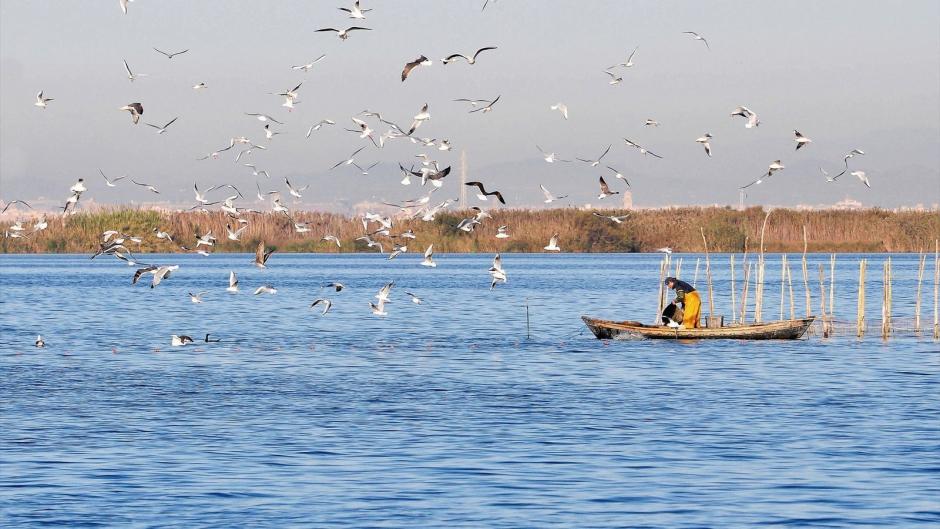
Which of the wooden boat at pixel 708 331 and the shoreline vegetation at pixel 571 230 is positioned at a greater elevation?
the shoreline vegetation at pixel 571 230

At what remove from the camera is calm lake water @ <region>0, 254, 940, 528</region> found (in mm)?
17031

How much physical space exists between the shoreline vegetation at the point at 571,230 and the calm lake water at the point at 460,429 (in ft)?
179

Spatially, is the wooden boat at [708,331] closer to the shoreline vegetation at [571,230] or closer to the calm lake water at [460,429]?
the calm lake water at [460,429]

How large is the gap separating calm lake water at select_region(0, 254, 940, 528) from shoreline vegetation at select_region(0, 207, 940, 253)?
54.6m

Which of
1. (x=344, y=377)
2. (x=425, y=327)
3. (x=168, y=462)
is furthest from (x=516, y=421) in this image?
(x=425, y=327)

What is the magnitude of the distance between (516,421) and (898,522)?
28.2ft

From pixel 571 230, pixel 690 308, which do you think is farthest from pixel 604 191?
pixel 571 230

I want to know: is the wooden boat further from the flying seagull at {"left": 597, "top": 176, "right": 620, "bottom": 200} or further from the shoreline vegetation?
the shoreline vegetation

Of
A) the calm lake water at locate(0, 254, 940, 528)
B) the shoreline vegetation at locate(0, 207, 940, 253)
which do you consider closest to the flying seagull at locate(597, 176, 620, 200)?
the calm lake water at locate(0, 254, 940, 528)

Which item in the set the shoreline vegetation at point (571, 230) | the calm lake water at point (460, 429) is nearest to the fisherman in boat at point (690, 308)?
the calm lake water at point (460, 429)

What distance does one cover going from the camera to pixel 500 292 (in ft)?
234

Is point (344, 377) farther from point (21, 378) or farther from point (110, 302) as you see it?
point (110, 302)

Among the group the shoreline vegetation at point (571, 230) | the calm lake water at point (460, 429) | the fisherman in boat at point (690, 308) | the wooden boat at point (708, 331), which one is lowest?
the calm lake water at point (460, 429)

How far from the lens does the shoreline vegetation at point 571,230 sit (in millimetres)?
102750
